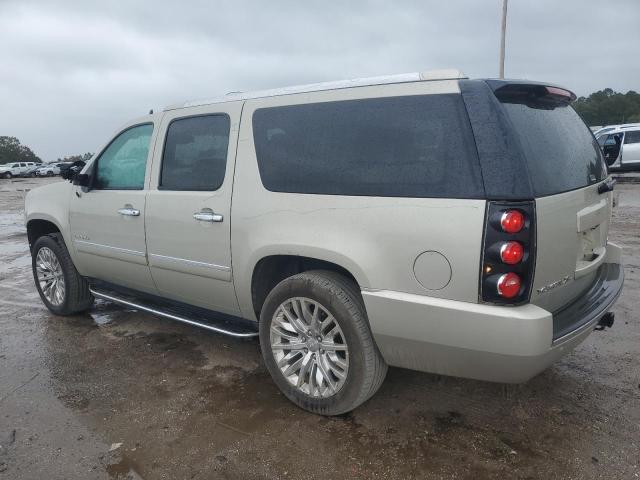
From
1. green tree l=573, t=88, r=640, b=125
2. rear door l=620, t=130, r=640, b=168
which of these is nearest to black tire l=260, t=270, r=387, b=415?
rear door l=620, t=130, r=640, b=168

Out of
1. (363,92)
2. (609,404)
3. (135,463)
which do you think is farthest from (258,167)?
(609,404)

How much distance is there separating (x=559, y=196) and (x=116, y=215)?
10.5 feet

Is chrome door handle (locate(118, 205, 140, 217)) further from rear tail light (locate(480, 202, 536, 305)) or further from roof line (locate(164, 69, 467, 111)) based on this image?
rear tail light (locate(480, 202, 536, 305))

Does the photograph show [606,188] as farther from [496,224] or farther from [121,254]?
[121,254]

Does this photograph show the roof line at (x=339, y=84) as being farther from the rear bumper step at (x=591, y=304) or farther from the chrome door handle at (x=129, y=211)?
the rear bumper step at (x=591, y=304)

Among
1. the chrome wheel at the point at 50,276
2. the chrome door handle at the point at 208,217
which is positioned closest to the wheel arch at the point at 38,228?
the chrome wheel at the point at 50,276

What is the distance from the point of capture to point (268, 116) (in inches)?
127

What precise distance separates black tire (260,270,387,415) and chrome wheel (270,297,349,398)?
40 mm

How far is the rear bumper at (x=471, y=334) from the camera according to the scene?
232 cm

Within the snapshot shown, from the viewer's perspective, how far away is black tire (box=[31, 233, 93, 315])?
4.78 m

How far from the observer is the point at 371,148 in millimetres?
2707

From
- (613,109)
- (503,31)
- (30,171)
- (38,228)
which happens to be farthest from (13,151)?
Result: (38,228)

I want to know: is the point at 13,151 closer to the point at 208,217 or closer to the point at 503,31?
the point at 503,31

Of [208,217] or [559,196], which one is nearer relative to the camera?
[559,196]
